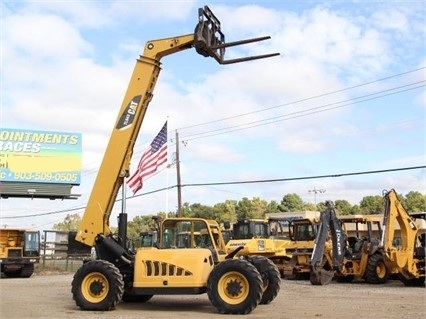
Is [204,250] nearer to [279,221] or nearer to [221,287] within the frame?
[221,287]

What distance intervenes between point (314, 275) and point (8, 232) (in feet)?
48.8

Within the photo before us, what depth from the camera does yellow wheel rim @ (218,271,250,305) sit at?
11.7 m

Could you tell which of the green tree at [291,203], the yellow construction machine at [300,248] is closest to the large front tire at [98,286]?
the yellow construction machine at [300,248]

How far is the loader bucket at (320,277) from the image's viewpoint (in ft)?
62.9

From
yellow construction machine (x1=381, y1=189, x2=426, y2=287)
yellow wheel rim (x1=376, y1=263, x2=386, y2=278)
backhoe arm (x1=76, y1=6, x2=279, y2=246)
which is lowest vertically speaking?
yellow wheel rim (x1=376, y1=263, x2=386, y2=278)

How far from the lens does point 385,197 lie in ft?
62.6

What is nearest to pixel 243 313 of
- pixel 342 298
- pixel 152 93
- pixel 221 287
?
pixel 221 287

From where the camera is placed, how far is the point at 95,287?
1226 centimetres

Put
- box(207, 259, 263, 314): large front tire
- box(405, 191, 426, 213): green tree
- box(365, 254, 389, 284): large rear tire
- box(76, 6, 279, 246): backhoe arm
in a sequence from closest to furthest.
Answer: box(207, 259, 263, 314): large front tire < box(76, 6, 279, 246): backhoe arm < box(365, 254, 389, 284): large rear tire < box(405, 191, 426, 213): green tree

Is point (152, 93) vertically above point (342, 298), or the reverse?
point (152, 93)

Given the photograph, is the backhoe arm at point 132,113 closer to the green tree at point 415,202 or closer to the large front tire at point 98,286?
the large front tire at point 98,286

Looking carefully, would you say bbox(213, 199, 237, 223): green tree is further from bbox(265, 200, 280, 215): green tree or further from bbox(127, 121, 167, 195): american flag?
bbox(127, 121, 167, 195): american flag

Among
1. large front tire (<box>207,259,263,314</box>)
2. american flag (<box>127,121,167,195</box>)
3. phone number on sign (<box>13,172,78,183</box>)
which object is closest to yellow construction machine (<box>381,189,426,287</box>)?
large front tire (<box>207,259,263,314</box>)

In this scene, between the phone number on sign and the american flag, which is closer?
the american flag
